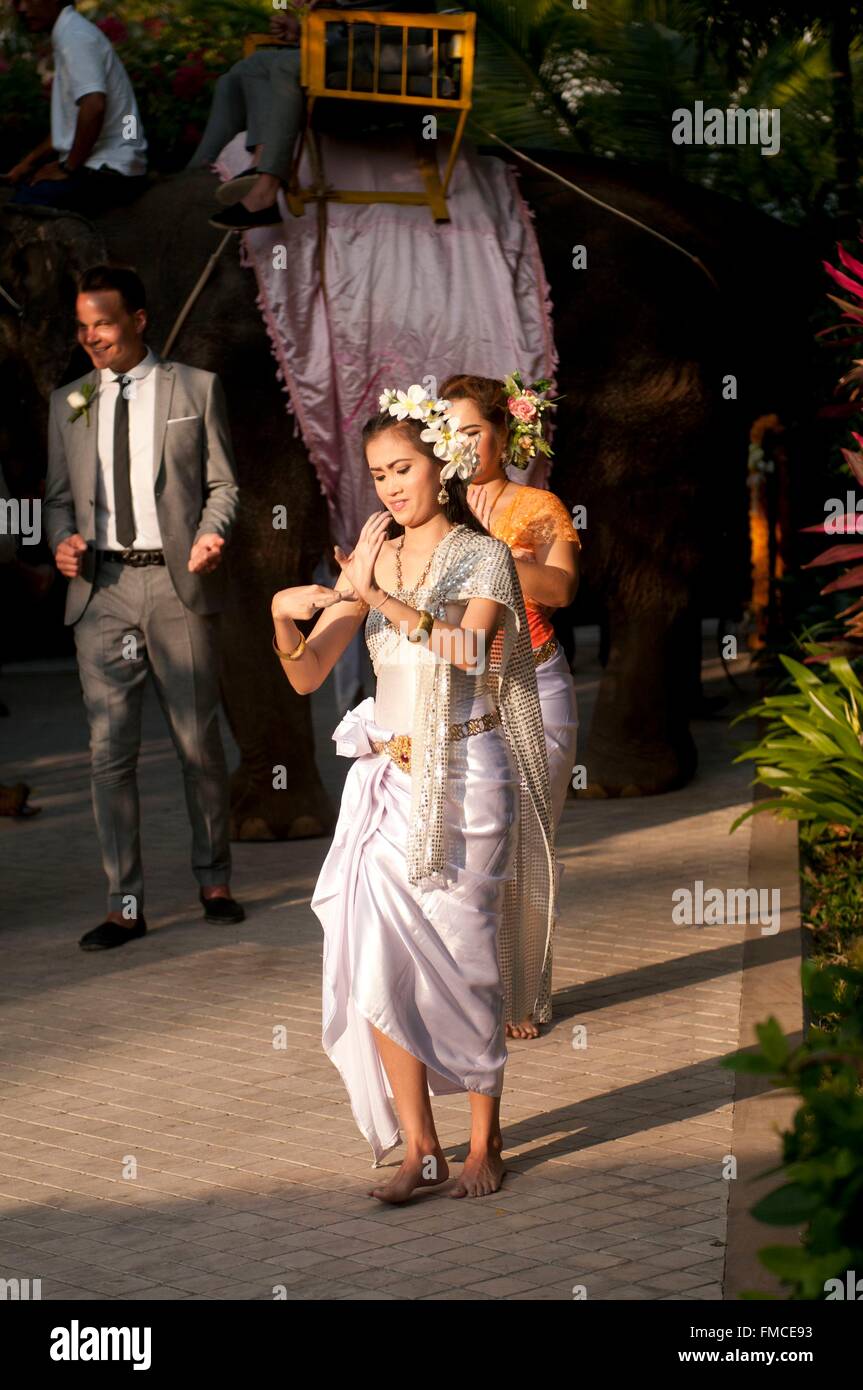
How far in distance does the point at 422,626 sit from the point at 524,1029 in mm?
1955

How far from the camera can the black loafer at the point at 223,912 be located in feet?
26.4

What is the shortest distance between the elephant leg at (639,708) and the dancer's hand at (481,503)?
389cm

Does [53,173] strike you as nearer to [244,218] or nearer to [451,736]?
[244,218]

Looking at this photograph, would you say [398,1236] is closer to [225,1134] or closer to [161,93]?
[225,1134]

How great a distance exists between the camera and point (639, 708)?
10.4 meters

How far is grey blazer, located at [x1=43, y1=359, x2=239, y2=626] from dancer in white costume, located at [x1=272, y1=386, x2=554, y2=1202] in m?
2.57

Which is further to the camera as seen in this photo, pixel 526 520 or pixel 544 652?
pixel 544 652

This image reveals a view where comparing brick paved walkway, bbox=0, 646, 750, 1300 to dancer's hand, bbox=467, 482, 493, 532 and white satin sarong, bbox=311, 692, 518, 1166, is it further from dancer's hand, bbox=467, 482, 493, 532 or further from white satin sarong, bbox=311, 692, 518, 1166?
dancer's hand, bbox=467, 482, 493, 532

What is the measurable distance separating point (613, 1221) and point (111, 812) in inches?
134

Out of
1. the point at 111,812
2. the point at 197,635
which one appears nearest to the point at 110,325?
the point at 197,635

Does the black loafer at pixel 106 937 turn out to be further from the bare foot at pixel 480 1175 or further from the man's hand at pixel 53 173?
the man's hand at pixel 53 173

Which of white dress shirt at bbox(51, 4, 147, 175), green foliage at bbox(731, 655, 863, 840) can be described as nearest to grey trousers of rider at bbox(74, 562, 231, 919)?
green foliage at bbox(731, 655, 863, 840)

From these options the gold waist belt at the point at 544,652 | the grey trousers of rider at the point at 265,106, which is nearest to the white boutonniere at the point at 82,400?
the grey trousers of rider at the point at 265,106

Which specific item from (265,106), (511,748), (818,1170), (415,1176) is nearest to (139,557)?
(265,106)
